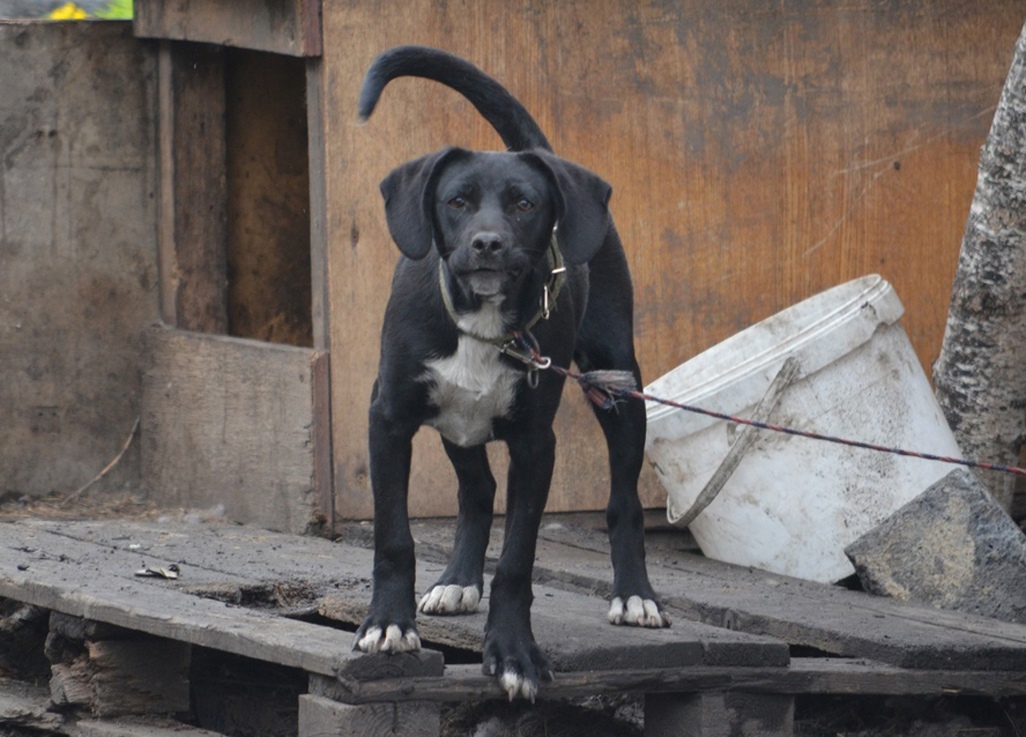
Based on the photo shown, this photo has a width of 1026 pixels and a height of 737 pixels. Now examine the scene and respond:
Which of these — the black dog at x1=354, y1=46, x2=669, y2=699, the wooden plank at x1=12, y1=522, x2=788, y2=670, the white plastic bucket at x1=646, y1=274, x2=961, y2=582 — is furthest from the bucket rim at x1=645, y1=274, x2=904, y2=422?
the black dog at x1=354, y1=46, x2=669, y2=699

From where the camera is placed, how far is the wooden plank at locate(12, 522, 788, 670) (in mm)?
4324

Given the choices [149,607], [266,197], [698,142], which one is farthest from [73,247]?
[149,607]

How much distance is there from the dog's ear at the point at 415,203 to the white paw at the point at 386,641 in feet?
2.78

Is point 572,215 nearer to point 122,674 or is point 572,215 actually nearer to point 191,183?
point 122,674

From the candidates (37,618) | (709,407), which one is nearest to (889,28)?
(709,407)

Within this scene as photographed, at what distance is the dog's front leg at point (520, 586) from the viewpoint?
4031mm

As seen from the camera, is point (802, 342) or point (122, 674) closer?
point (122, 674)

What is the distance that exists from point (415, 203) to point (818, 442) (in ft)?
7.26

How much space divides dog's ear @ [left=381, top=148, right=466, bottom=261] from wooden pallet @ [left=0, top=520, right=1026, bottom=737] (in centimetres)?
94

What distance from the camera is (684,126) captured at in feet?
21.2

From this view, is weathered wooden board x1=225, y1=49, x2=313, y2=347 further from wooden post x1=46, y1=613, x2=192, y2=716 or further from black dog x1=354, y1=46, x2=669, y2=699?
black dog x1=354, y1=46, x2=669, y2=699

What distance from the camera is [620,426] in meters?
4.87

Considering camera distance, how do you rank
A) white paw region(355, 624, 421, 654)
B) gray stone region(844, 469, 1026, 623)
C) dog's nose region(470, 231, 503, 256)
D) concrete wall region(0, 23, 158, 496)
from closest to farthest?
dog's nose region(470, 231, 503, 256), white paw region(355, 624, 421, 654), gray stone region(844, 469, 1026, 623), concrete wall region(0, 23, 158, 496)

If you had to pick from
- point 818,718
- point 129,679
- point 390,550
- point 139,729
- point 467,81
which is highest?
point 467,81
